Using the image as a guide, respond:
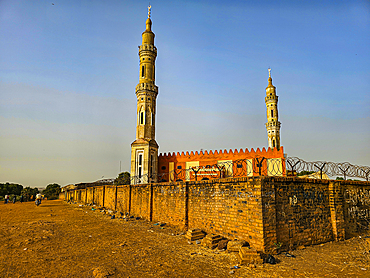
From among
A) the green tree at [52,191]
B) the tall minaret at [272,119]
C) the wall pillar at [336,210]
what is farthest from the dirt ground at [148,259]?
the green tree at [52,191]

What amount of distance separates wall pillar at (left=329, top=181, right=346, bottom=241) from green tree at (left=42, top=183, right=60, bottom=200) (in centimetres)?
6520

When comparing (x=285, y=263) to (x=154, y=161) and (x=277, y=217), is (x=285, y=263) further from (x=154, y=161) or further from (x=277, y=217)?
(x=154, y=161)

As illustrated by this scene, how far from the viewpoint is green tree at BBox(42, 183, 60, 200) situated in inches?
2338

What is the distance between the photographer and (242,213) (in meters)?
7.38

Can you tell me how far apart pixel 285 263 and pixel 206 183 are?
4.02m

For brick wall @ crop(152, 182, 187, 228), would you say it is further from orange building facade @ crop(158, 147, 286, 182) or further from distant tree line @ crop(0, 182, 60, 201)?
distant tree line @ crop(0, 182, 60, 201)

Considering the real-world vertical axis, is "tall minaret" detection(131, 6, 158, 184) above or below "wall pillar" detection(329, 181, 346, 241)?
above

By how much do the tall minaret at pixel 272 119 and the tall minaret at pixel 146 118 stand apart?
24.6 m

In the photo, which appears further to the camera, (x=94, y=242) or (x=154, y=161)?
(x=154, y=161)

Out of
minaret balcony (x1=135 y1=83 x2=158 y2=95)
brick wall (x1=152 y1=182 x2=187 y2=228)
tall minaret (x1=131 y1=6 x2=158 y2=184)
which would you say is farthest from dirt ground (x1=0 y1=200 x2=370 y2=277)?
minaret balcony (x1=135 y1=83 x2=158 y2=95)

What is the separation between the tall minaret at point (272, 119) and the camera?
149 ft

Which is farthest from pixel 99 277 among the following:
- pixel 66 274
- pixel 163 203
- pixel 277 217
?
pixel 163 203

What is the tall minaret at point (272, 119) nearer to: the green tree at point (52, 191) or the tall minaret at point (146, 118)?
the tall minaret at point (146, 118)

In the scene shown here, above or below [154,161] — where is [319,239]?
below
